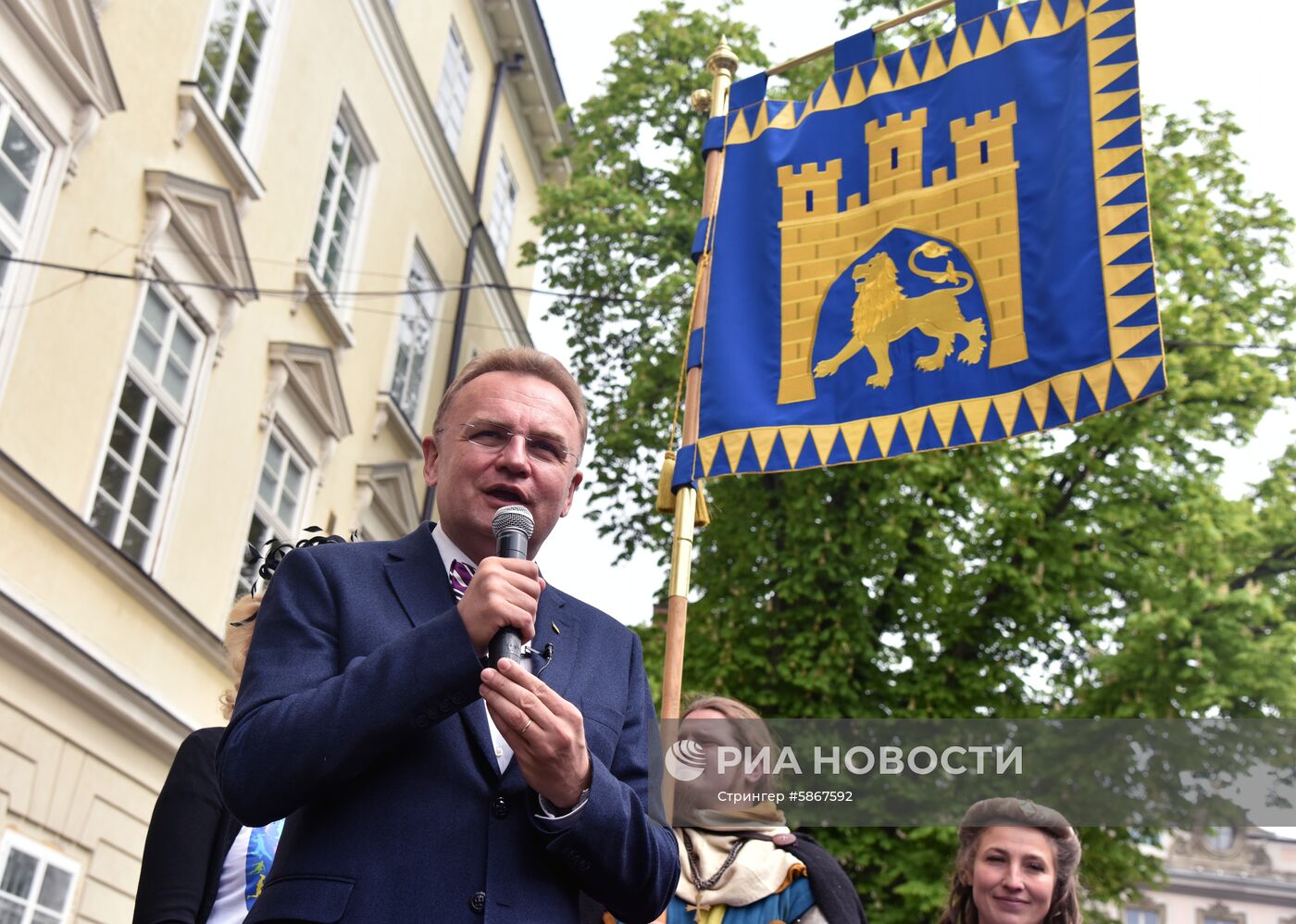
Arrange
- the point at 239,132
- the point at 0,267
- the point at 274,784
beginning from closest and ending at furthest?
the point at 274,784
the point at 0,267
the point at 239,132

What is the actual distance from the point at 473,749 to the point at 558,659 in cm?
27

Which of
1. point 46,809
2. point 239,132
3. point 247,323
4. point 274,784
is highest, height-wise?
point 239,132

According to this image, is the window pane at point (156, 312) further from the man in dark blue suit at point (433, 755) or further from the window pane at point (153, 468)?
the man in dark blue suit at point (433, 755)

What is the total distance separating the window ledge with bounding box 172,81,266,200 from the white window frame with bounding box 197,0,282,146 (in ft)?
0.70

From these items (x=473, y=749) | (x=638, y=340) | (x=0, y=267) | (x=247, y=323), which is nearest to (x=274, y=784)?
(x=473, y=749)

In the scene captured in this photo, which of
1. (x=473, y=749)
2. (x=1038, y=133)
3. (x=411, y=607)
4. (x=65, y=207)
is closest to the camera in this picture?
(x=473, y=749)

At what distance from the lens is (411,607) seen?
2443mm

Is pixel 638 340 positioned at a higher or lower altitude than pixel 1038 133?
higher

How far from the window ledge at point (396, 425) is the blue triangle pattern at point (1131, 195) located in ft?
39.6

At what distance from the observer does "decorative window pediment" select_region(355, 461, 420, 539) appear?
17.6 m

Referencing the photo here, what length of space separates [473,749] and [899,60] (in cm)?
568

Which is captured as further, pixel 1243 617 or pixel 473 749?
pixel 1243 617

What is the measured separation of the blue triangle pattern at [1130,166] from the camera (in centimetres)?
639

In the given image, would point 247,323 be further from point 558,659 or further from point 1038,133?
point 558,659
